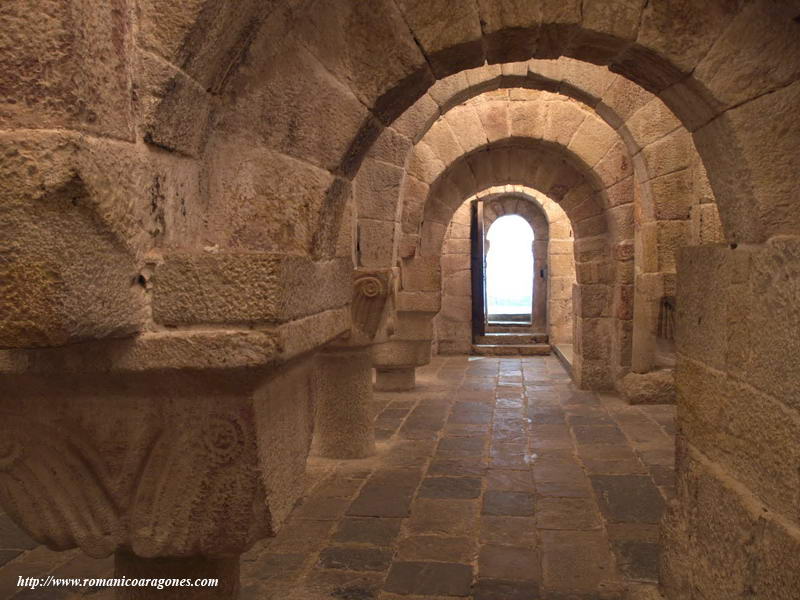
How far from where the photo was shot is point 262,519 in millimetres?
1677

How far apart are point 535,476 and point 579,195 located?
4.00 m

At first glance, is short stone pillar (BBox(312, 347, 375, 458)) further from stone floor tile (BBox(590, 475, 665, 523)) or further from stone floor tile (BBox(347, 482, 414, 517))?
stone floor tile (BBox(590, 475, 665, 523))

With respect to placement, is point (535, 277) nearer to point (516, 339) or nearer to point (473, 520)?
point (516, 339)

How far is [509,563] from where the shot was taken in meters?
Result: 2.84

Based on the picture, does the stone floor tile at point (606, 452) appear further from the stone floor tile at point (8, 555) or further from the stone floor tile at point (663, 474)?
the stone floor tile at point (8, 555)

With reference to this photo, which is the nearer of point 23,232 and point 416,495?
point 23,232

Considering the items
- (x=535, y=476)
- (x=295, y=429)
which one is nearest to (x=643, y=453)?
(x=535, y=476)

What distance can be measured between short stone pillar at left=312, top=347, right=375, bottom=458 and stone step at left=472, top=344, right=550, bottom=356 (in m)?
5.73

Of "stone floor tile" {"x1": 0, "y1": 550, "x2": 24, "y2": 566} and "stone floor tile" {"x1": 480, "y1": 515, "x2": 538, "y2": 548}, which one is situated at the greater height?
"stone floor tile" {"x1": 480, "y1": 515, "x2": 538, "y2": 548}

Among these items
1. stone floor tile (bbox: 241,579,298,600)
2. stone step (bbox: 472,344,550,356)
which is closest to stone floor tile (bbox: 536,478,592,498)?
stone floor tile (bbox: 241,579,298,600)

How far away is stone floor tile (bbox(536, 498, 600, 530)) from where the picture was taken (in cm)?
325

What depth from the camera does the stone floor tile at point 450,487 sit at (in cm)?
370

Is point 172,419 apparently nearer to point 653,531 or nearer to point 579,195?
point 653,531

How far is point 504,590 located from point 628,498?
4.25ft
